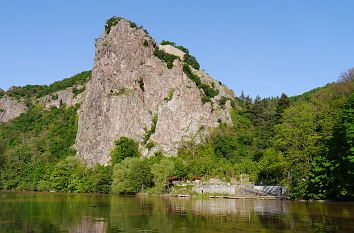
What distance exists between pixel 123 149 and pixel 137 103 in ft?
60.1

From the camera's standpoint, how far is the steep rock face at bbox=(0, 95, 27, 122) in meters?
178

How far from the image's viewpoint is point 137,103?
115 meters

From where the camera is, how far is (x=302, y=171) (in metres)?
54.4

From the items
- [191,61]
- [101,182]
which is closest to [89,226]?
[101,182]

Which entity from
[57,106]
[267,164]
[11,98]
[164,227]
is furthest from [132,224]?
[11,98]

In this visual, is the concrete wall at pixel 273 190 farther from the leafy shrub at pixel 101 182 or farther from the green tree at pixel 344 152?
the leafy shrub at pixel 101 182

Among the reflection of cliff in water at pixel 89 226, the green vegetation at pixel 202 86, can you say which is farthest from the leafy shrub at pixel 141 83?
the reflection of cliff in water at pixel 89 226

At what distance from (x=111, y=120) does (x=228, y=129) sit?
40.6 metres

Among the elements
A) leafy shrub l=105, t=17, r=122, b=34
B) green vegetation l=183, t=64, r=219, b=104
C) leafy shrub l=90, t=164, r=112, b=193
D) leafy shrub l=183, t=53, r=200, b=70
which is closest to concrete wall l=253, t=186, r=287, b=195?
leafy shrub l=90, t=164, r=112, b=193

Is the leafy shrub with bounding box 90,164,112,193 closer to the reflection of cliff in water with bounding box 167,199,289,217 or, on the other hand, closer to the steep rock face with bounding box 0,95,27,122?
the reflection of cliff in water with bounding box 167,199,289,217

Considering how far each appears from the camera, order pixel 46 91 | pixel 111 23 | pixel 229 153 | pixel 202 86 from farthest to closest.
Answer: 1. pixel 46 91
2. pixel 111 23
3. pixel 202 86
4. pixel 229 153

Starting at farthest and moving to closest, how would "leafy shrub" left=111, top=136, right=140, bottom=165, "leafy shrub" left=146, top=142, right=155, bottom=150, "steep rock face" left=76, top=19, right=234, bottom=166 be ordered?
"steep rock face" left=76, top=19, right=234, bottom=166 → "leafy shrub" left=146, top=142, right=155, bottom=150 → "leafy shrub" left=111, top=136, right=140, bottom=165

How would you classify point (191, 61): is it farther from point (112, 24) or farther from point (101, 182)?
point (101, 182)

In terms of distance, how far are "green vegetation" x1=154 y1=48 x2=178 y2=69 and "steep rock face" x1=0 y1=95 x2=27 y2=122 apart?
94004mm
